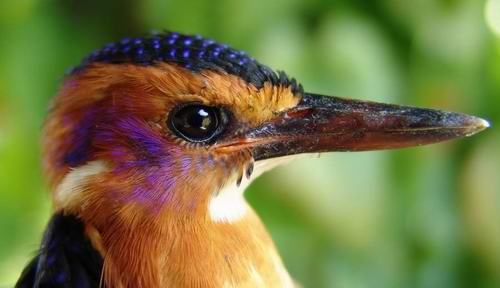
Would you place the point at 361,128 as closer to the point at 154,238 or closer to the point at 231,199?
the point at 231,199

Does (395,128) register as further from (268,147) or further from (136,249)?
(136,249)

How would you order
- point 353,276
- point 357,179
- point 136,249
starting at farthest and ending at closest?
1. point 353,276
2. point 357,179
3. point 136,249

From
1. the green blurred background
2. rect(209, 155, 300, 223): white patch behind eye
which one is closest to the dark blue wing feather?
rect(209, 155, 300, 223): white patch behind eye

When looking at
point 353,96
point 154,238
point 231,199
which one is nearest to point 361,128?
point 231,199

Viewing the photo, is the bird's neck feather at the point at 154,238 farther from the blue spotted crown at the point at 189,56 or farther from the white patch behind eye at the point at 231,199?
the blue spotted crown at the point at 189,56

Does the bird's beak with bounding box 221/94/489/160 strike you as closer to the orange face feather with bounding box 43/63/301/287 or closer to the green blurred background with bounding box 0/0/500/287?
the orange face feather with bounding box 43/63/301/287

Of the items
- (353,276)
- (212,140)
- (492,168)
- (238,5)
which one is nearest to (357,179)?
(353,276)

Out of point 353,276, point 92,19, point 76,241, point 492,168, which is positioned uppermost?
point 92,19

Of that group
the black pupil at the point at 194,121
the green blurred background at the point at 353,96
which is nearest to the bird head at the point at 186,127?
the black pupil at the point at 194,121
